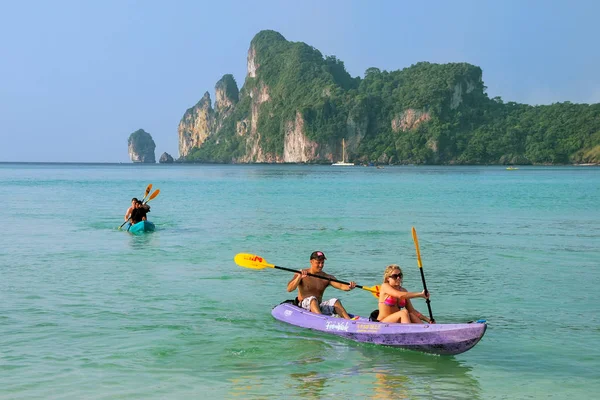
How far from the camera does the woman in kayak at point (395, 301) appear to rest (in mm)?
9875

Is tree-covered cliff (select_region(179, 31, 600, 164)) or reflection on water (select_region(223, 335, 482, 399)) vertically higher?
tree-covered cliff (select_region(179, 31, 600, 164))

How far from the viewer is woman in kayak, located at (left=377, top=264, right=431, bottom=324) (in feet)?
32.4

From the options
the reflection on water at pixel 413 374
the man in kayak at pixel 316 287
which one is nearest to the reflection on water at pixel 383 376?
the reflection on water at pixel 413 374

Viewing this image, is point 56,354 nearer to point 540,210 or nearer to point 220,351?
point 220,351

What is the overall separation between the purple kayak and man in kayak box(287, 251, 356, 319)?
0.81 feet

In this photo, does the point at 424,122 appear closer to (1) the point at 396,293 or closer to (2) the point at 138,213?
(2) the point at 138,213

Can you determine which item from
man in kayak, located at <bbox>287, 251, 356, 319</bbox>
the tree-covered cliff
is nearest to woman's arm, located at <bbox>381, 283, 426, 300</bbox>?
man in kayak, located at <bbox>287, 251, 356, 319</bbox>

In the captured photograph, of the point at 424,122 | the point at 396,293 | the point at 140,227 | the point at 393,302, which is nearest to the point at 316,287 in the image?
the point at 393,302

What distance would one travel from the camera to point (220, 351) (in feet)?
33.6

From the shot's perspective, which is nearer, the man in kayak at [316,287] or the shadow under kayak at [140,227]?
the man in kayak at [316,287]

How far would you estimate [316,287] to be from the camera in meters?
11.4

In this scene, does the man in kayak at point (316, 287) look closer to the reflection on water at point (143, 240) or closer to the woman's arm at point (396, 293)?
the woman's arm at point (396, 293)

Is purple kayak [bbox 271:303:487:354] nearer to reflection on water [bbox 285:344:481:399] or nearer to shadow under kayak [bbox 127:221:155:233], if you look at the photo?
reflection on water [bbox 285:344:481:399]

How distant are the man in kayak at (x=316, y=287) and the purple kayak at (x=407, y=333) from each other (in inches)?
9.7
